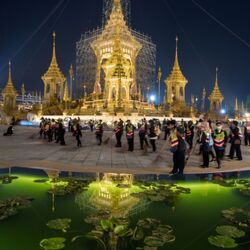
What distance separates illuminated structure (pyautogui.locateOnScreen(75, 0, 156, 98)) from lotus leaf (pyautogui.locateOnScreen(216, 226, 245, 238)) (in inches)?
2641

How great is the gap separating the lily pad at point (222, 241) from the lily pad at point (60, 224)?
8.25 ft

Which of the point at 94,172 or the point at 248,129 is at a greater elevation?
the point at 248,129

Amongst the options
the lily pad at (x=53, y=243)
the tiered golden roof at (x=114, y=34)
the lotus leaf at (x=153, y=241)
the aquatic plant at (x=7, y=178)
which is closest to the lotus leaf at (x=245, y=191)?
the lotus leaf at (x=153, y=241)

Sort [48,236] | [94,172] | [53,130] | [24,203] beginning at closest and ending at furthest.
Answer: [48,236]
[24,203]
[94,172]
[53,130]

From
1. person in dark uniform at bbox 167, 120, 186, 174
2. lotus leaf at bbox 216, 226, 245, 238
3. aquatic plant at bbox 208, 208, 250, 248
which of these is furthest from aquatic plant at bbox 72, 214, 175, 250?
person in dark uniform at bbox 167, 120, 186, 174

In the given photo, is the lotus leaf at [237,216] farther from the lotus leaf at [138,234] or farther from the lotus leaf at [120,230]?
the lotus leaf at [120,230]

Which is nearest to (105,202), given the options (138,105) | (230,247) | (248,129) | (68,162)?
(230,247)

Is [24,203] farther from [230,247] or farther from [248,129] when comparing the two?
[248,129]

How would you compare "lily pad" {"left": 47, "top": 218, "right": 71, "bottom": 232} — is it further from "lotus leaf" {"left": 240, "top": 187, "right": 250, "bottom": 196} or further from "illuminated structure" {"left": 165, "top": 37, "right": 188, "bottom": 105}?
"illuminated structure" {"left": 165, "top": 37, "right": 188, "bottom": 105}

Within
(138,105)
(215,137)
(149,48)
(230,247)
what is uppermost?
(149,48)

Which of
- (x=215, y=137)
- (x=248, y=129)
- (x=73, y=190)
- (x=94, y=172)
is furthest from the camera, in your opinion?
(x=248, y=129)

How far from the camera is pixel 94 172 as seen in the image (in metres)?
10.4

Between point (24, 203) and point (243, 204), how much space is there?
16.4ft

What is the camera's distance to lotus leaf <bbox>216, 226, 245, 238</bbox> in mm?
5440
